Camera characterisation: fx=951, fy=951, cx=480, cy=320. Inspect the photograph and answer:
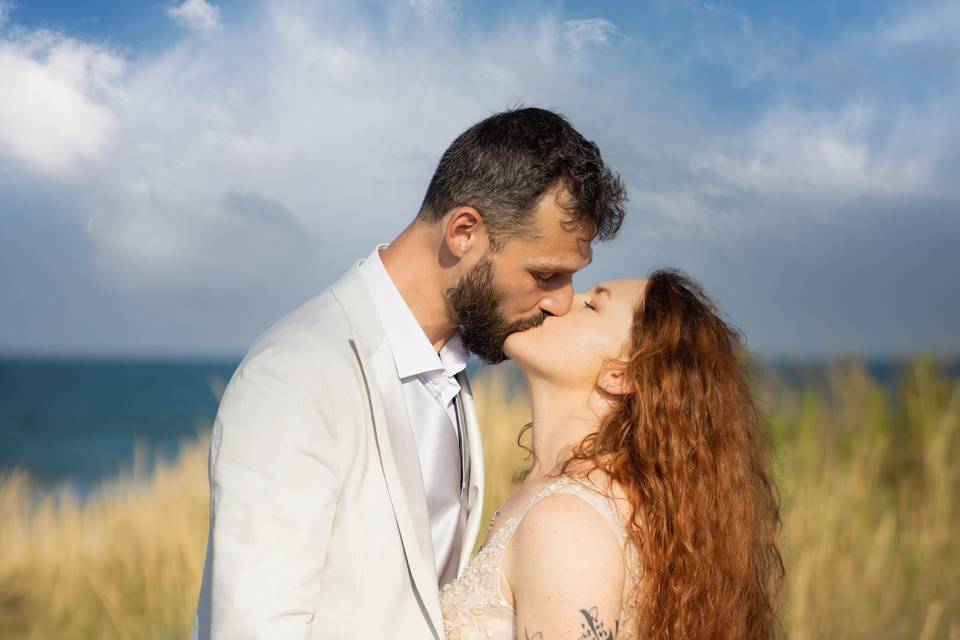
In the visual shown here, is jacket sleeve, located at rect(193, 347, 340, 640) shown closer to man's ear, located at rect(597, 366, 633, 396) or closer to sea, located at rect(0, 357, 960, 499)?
man's ear, located at rect(597, 366, 633, 396)

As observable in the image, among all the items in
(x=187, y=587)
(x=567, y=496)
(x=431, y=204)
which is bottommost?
(x=187, y=587)

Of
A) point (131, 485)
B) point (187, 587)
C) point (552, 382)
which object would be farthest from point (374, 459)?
point (131, 485)

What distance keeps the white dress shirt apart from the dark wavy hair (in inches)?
18.7

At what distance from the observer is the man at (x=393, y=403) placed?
2275mm

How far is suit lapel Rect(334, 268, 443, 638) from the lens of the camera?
2.48 metres

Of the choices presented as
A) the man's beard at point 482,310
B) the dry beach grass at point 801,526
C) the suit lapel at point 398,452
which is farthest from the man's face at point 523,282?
the dry beach grass at point 801,526

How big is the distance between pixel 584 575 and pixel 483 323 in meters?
0.88

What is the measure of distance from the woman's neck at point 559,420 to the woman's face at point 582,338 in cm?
4

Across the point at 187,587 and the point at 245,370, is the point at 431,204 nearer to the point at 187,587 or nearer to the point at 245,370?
the point at 245,370

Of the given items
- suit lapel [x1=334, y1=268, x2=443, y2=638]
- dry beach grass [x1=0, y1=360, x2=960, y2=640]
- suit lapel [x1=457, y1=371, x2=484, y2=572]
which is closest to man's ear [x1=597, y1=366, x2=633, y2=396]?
suit lapel [x1=457, y1=371, x2=484, y2=572]

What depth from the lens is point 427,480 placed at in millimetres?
3090

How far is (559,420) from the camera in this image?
3043mm

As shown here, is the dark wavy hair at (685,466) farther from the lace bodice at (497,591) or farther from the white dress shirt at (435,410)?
the white dress shirt at (435,410)

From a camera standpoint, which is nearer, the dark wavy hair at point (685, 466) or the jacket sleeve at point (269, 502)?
the jacket sleeve at point (269, 502)
